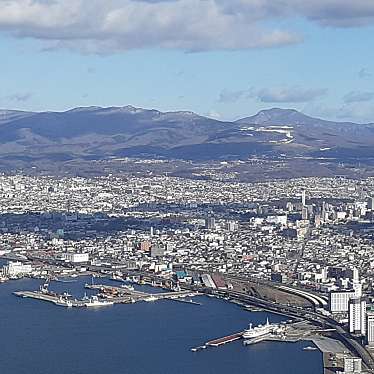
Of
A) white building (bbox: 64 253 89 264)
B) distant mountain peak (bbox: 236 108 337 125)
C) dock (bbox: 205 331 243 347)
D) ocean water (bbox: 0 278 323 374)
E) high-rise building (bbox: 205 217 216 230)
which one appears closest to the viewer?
ocean water (bbox: 0 278 323 374)

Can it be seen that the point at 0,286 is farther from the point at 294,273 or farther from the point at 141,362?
the point at 141,362

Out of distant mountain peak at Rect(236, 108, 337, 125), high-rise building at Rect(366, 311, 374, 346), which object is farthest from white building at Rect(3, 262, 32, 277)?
distant mountain peak at Rect(236, 108, 337, 125)

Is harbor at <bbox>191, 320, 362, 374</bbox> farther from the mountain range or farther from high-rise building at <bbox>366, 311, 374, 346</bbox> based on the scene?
the mountain range

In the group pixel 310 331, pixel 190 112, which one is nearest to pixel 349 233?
pixel 310 331

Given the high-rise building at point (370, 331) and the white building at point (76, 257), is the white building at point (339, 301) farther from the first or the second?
the white building at point (76, 257)

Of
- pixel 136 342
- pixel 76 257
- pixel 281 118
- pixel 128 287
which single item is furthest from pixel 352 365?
pixel 281 118

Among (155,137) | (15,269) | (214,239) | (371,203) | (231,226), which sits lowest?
(15,269)

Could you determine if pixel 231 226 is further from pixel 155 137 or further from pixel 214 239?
pixel 155 137
